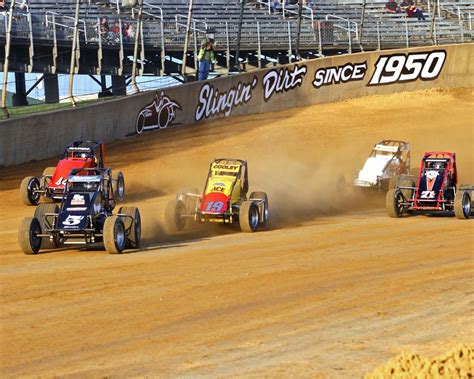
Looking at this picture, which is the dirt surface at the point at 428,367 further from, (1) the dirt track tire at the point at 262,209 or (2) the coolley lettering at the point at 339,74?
(2) the coolley lettering at the point at 339,74

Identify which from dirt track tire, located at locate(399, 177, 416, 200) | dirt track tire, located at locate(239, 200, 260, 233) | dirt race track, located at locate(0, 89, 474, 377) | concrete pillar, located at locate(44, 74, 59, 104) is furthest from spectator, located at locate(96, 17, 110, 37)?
dirt track tire, located at locate(239, 200, 260, 233)

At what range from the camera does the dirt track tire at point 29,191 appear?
21.9 meters

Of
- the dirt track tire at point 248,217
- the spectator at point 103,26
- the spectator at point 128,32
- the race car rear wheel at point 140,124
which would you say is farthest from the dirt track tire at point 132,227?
the spectator at point 128,32

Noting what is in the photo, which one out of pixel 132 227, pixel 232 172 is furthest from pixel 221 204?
pixel 132 227

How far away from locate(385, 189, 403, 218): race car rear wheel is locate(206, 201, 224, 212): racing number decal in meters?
3.73

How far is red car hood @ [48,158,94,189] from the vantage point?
846 inches

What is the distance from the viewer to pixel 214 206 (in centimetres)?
1873

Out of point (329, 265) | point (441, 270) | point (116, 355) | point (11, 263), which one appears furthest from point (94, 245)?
point (116, 355)

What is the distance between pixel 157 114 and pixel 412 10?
57.2 feet

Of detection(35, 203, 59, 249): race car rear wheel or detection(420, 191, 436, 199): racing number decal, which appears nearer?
detection(35, 203, 59, 249): race car rear wheel

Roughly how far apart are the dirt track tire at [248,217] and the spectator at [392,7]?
2808cm

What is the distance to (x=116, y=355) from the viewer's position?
9906 millimetres

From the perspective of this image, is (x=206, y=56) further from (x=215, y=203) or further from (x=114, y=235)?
(x=114, y=235)

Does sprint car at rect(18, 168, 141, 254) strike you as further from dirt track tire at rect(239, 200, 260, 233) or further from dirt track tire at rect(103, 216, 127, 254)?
dirt track tire at rect(239, 200, 260, 233)
